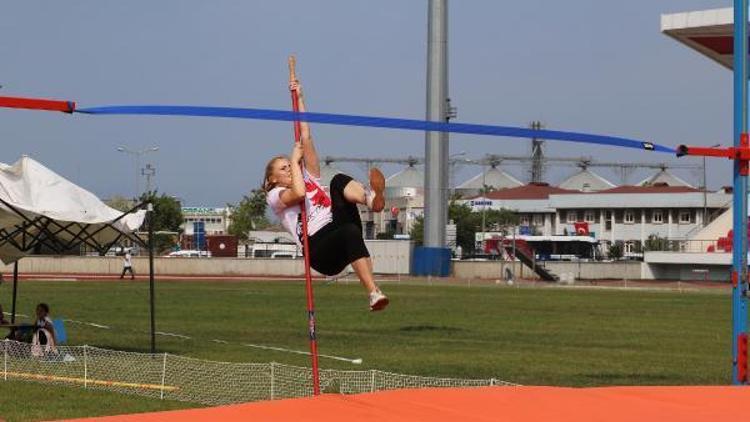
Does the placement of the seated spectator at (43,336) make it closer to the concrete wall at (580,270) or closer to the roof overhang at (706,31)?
the roof overhang at (706,31)

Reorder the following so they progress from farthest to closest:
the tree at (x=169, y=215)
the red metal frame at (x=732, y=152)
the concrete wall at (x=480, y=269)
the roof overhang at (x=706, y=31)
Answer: the tree at (x=169, y=215) < the concrete wall at (x=480, y=269) < the roof overhang at (x=706, y=31) < the red metal frame at (x=732, y=152)

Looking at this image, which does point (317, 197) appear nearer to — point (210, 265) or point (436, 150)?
point (436, 150)

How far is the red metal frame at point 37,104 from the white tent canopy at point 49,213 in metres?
9.34

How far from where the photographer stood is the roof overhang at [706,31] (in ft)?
120

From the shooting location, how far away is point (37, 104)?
24.0ft

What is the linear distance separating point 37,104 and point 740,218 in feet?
19.6

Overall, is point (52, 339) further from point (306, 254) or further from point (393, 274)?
point (393, 274)

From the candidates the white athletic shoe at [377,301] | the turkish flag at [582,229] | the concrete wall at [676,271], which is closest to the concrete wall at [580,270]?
the concrete wall at [676,271]

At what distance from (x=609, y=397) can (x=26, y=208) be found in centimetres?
1115

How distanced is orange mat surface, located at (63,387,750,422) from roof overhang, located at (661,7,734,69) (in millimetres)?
30908

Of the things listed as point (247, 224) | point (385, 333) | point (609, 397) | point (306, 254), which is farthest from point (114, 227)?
point (247, 224)

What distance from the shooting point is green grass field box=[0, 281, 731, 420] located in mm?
16156

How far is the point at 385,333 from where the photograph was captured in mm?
24250

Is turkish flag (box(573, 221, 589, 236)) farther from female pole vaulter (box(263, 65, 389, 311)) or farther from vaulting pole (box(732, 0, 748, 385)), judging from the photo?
female pole vaulter (box(263, 65, 389, 311))
